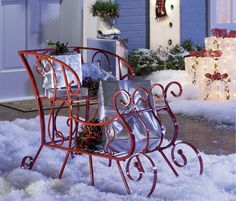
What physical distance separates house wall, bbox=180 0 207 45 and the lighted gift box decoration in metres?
1.30

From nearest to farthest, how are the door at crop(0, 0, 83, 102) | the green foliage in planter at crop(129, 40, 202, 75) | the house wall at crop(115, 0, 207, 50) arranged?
1. the door at crop(0, 0, 83, 102)
2. the green foliage in planter at crop(129, 40, 202, 75)
3. the house wall at crop(115, 0, 207, 50)

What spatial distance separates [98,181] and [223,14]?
14.8 feet

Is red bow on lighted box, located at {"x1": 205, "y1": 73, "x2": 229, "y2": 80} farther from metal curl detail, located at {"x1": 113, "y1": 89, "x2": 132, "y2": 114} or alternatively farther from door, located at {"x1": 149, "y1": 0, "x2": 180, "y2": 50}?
metal curl detail, located at {"x1": 113, "y1": 89, "x2": 132, "y2": 114}

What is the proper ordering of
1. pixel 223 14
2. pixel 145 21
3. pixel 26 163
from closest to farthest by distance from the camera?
pixel 26 163 → pixel 145 21 → pixel 223 14

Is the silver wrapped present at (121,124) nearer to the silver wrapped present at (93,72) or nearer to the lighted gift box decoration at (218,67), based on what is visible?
the silver wrapped present at (93,72)

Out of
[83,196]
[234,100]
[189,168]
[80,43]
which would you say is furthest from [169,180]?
[80,43]

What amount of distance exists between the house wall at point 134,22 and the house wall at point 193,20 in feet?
1.62

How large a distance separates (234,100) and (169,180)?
229 cm

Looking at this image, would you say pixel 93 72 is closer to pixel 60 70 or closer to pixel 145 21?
pixel 60 70

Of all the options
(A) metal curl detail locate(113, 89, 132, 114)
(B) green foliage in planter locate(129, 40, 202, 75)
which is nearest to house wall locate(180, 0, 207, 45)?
(B) green foliage in planter locate(129, 40, 202, 75)

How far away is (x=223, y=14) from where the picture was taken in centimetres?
756

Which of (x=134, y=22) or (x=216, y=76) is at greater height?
(x=134, y=22)

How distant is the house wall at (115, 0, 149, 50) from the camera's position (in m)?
6.72

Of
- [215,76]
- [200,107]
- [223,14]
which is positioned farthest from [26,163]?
[223,14]
